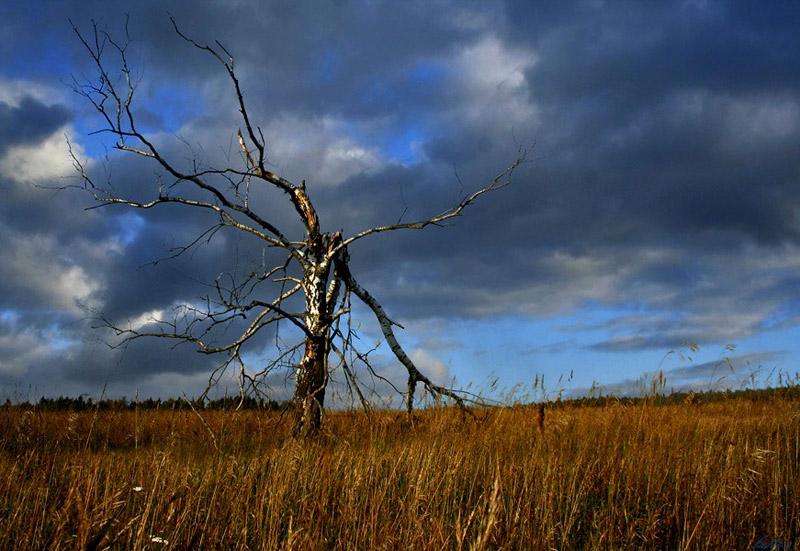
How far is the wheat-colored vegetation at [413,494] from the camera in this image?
12.7ft

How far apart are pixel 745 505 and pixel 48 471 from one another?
22.9 ft

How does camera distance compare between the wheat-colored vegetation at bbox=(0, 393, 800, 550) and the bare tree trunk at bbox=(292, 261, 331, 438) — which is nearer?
the wheat-colored vegetation at bbox=(0, 393, 800, 550)

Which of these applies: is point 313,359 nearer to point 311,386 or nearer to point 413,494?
point 311,386

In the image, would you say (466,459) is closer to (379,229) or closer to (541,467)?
(541,467)

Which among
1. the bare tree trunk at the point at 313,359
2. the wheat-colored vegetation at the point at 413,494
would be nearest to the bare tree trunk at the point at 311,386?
the bare tree trunk at the point at 313,359

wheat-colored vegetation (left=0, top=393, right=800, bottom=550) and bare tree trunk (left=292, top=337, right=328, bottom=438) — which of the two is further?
bare tree trunk (left=292, top=337, right=328, bottom=438)

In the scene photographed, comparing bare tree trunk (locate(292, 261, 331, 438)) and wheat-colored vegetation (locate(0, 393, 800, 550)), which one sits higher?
bare tree trunk (locate(292, 261, 331, 438))

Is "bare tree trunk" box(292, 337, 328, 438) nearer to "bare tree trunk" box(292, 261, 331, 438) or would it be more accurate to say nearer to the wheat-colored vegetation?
"bare tree trunk" box(292, 261, 331, 438)

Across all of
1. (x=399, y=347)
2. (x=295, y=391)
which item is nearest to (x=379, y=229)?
(x=399, y=347)

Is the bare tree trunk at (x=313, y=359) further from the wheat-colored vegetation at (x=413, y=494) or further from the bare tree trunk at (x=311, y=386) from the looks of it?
the wheat-colored vegetation at (x=413, y=494)

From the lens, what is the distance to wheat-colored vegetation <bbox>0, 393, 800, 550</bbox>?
153 inches

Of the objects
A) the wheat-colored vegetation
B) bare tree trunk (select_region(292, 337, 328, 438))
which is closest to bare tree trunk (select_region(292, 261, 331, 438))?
bare tree trunk (select_region(292, 337, 328, 438))

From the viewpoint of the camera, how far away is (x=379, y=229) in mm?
9328

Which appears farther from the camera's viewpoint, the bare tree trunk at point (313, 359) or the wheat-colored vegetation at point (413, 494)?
the bare tree trunk at point (313, 359)
